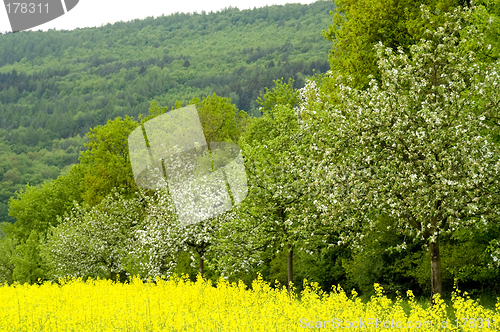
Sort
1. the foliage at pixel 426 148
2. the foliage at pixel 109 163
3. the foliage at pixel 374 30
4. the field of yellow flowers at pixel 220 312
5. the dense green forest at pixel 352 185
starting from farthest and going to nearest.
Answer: the foliage at pixel 109 163, the foliage at pixel 374 30, the dense green forest at pixel 352 185, the foliage at pixel 426 148, the field of yellow flowers at pixel 220 312

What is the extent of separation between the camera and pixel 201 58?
469 ft

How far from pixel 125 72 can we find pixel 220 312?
135 meters

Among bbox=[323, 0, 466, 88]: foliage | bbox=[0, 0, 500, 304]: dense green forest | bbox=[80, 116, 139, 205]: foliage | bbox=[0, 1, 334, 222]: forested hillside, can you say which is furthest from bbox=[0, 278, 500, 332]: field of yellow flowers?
bbox=[0, 1, 334, 222]: forested hillside

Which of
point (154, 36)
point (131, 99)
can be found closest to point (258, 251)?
point (131, 99)

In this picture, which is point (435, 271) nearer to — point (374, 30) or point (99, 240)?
point (374, 30)

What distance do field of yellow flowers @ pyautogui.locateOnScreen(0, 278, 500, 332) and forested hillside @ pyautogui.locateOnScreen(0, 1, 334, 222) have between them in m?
65.5

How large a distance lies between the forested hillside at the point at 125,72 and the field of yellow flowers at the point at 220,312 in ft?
215

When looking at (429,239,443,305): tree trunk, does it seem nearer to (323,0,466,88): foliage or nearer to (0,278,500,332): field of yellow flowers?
(0,278,500,332): field of yellow flowers

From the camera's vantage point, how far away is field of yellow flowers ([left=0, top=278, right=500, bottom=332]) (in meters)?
10.7

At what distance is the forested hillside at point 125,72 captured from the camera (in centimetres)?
10388

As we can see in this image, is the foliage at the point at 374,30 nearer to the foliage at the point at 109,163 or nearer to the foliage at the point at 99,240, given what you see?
the foliage at the point at 99,240

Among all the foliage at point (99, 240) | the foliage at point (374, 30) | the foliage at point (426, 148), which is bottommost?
the foliage at point (99, 240)

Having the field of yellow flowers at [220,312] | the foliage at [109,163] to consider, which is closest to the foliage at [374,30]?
the field of yellow flowers at [220,312]

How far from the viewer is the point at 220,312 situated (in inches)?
564
